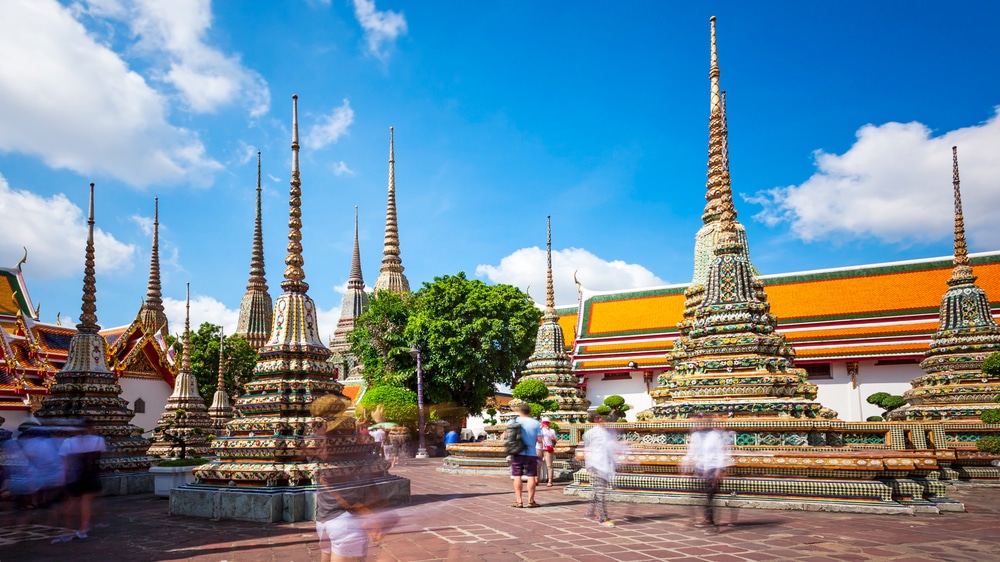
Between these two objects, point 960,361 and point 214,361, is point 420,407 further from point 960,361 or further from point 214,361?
point 960,361

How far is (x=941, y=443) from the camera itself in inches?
536

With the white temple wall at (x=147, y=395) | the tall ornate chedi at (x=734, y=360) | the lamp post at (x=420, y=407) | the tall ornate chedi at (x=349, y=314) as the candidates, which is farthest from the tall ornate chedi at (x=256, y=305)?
the tall ornate chedi at (x=734, y=360)

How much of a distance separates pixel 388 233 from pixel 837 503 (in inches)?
1925

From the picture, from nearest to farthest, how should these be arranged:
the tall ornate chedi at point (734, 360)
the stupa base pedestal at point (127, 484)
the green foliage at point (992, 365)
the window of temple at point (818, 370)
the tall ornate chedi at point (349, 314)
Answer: the tall ornate chedi at point (734, 360) → the stupa base pedestal at point (127, 484) → the green foliage at point (992, 365) → the window of temple at point (818, 370) → the tall ornate chedi at point (349, 314)

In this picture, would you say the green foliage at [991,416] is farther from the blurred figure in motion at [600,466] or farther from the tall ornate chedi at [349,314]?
the tall ornate chedi at [349,314]

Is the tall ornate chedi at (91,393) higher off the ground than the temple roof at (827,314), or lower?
lower

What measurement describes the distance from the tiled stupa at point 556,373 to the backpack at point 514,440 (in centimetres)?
1121

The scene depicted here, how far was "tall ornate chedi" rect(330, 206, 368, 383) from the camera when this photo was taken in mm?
50938

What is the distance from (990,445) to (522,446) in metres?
10.7

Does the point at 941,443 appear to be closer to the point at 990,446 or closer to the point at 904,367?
the point at 990,446

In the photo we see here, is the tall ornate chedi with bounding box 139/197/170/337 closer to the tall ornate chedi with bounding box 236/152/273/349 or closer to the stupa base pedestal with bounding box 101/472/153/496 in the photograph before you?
the tall ornate chedi with bounding box 236/152/273/349

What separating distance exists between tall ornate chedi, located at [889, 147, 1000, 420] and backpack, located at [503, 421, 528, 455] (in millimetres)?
12026

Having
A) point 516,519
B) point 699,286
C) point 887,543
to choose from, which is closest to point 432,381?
point 699,286

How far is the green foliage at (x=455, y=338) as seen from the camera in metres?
29.4
